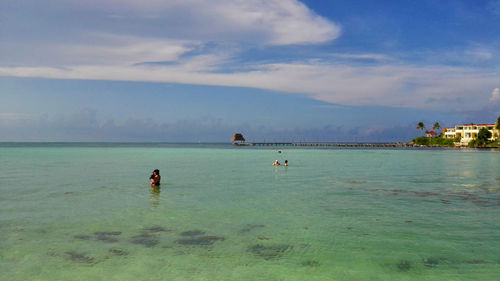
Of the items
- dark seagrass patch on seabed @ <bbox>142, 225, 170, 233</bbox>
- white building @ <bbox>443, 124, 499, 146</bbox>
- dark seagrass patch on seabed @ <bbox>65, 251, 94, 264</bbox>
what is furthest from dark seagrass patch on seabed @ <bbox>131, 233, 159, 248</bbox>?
white building @ <bbox>443, 124, 499, 146</bbox>

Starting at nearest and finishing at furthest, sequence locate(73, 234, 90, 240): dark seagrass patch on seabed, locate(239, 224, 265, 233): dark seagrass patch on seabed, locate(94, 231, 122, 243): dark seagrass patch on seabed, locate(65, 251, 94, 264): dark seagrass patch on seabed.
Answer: locate(65, 251, 94, 264): dark seagrass patch on seabed < locate(94, 231, 122, 243): dark seagrass patch on seabed < locate(73, 234, 90, 240): dark seagrass patch on seabed < locate(239, 224, 265, 233): dark seagrass patch on seabed

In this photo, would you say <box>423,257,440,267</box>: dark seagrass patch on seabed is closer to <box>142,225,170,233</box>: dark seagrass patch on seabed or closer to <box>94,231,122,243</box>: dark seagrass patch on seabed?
<box>142,225,170,233</box>: dark seagrass patch on seabed

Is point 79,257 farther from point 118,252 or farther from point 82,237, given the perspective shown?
point 82,237

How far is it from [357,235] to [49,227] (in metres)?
12.0

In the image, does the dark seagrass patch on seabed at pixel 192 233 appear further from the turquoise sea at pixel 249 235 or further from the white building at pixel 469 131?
the white building at pixel 469 131

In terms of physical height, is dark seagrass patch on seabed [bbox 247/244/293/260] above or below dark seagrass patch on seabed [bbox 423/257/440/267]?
above

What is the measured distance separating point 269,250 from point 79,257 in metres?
5.74

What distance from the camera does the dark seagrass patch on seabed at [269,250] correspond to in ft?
36.0

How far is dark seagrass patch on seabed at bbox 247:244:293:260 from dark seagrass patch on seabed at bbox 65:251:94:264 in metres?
4.72

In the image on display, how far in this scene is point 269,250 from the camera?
1154 centimetres

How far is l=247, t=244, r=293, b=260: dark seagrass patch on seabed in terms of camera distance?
10984mm

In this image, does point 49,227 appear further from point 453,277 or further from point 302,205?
point 453,277

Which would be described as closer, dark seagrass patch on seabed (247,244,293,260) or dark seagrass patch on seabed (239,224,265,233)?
dark seagrass patch on seabed (247,244,293,260)

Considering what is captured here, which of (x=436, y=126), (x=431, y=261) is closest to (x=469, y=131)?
(x=436, y=126)
